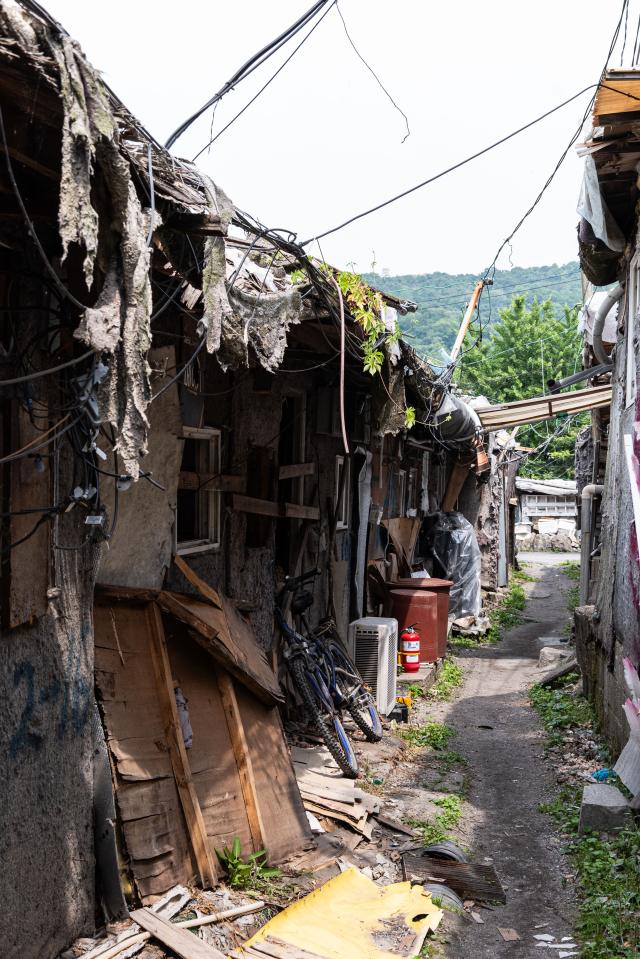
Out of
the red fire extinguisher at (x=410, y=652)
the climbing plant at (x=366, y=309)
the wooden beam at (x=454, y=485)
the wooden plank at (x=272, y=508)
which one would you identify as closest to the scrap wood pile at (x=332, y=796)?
the wooden plank at (x=272, y=508)

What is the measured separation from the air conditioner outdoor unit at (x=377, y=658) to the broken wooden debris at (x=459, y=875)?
12.4 feet

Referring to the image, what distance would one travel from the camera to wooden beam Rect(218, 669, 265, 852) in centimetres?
583

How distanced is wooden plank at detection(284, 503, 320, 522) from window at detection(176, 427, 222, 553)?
1253 millimetres

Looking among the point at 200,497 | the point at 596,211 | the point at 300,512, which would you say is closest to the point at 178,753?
the point at 200,497

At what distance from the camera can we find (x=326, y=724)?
7949 millimetres

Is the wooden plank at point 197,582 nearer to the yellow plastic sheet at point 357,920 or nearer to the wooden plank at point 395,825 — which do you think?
the yellow plastic sheet at point 357,920

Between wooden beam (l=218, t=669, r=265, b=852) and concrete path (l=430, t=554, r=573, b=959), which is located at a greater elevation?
wooden beam (l=218, t=669, r=265, b=852)

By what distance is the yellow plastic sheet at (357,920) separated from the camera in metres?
4.89

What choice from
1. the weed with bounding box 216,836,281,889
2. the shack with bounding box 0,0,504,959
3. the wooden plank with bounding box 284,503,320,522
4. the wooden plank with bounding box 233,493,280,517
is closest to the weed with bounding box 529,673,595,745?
the wooden plank with bounding box 284,503,320,522

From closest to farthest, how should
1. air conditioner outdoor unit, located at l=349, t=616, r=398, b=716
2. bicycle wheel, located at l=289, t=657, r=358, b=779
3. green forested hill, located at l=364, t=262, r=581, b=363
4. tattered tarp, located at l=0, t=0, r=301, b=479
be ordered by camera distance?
Answer: tattered tarp, located at l=0, t=0, r=301, b=479, bicycle wheel, located at l=289, t=657, r=358, b=779, air conditioner outdoor unit, located at l=349, t=616, r=398, b=716, green forested hill, located at l=364, t=262, r=581, b=363

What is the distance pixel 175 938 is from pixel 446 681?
8711 millimetres

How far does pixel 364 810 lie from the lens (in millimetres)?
6961

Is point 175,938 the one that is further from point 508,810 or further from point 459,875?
point 508,810

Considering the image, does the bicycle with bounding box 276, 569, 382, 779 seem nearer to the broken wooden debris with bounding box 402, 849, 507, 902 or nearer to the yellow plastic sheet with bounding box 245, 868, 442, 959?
the broken wooden debris with bounding box 402, 849, 507, 902
